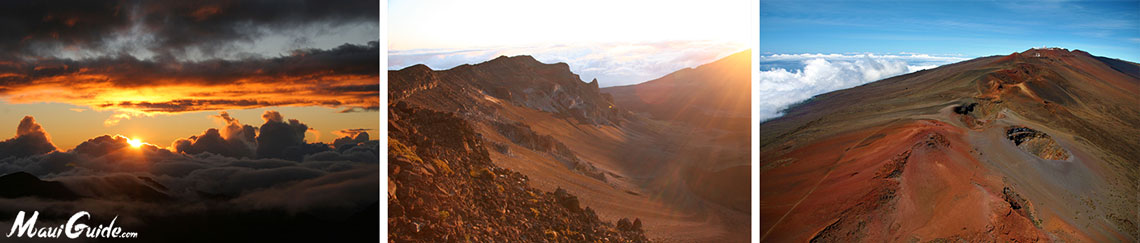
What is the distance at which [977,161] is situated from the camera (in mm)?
4598

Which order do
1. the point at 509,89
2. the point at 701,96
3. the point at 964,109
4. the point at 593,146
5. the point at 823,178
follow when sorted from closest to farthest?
the point at 823,178, the point at 964,109, the point at 593,146, the point at 509,89, the point at 701,96

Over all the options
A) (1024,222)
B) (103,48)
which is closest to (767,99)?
(1024,222)

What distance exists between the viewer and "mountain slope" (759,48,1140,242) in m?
4.36

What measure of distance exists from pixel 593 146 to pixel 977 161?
585 cm

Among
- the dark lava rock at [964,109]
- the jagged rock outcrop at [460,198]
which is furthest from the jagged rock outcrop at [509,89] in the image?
the dark lava rock at [964,109]

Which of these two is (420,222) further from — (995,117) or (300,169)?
(995,117)

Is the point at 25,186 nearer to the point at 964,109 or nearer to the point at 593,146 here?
the point at 964,109

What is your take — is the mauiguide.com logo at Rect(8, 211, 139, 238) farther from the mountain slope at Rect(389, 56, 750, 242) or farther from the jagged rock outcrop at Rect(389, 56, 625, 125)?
the jagged rock outcrop at Rect(389, 56, 625, 125)

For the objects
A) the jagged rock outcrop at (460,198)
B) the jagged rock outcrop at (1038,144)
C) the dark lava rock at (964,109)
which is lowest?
the jagged rock outcrop at (460,198)

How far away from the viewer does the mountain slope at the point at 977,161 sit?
4.36 metres

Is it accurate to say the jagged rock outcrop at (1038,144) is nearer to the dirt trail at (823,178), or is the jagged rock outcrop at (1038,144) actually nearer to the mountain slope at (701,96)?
the dirt trail at (823,178)

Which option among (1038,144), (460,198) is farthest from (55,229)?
(1038,144)

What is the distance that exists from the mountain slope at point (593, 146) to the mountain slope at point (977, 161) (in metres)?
1.48

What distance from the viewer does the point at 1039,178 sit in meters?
4.56
